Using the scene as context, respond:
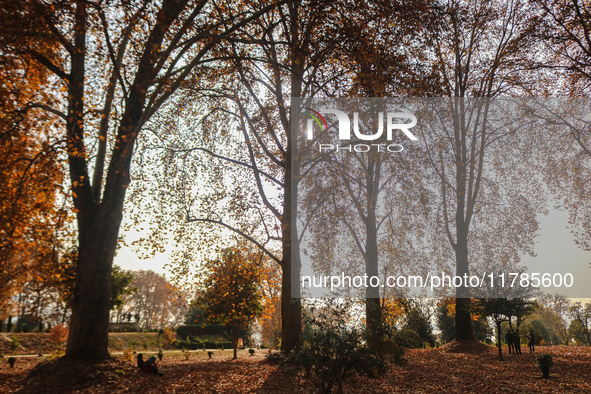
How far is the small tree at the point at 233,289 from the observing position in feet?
47.6

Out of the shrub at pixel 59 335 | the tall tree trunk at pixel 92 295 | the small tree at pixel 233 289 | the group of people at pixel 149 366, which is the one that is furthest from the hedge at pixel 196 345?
the tall tree trunk at pixel 92 295

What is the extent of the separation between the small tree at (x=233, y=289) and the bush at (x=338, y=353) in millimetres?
8100

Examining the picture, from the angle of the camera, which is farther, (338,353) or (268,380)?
(268,380)

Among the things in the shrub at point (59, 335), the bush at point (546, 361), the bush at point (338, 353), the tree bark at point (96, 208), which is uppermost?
the tree bark at point (96, 208)

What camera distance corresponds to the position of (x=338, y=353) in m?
5.59

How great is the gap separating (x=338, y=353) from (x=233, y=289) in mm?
12577

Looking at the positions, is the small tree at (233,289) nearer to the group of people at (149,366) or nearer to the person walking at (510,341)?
the group of people at (149,366)

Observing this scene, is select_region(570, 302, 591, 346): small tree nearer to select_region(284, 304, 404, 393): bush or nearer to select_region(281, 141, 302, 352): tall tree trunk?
select_region(281, 141, 302, 352): tall tree trunk

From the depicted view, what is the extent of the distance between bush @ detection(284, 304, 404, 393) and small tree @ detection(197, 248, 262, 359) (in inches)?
319

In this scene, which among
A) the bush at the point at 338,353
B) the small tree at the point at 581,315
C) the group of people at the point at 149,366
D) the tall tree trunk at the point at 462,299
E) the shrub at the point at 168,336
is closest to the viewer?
the bush at the point at 338,353

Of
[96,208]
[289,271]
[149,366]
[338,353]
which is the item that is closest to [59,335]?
[149,366]

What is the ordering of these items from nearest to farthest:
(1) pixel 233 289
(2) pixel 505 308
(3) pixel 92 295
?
(3) pixel 92 295 < (2) pixel 505 308 < (1) pixel 233 289

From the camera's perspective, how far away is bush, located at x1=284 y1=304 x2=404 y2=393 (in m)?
5.61

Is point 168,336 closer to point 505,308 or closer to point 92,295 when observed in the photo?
point 92,295
